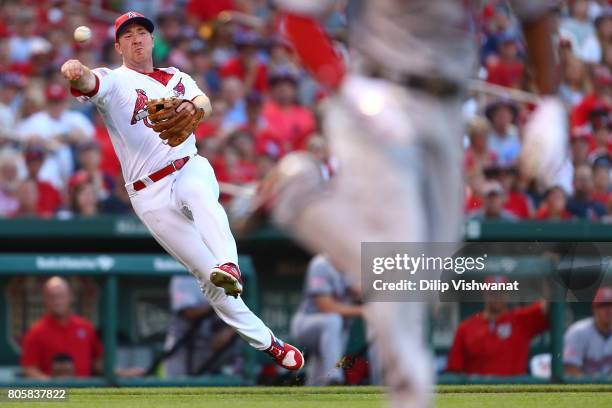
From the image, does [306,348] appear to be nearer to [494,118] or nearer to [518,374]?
[518,374]

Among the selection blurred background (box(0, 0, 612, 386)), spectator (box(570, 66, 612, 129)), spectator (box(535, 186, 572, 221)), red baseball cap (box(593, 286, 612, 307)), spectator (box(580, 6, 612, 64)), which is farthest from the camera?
spectator (box(580, 6, 612, 64))

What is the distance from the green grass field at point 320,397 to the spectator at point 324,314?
2.78 ft

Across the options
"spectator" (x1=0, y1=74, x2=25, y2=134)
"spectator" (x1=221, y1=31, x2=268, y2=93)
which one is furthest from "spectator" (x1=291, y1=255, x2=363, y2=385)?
"spectator" (x1=221, y1=31, x2=268, y2=93)

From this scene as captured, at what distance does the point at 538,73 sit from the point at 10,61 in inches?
411

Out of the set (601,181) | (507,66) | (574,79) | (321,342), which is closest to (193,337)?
(321,342)

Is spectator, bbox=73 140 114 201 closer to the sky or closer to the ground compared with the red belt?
closer to the sky

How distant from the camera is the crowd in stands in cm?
1126

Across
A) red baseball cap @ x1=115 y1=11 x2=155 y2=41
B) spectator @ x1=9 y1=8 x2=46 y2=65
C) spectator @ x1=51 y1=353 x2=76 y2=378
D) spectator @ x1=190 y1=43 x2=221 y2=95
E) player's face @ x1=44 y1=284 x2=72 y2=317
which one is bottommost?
spectator @ x1=51 y1=353 x2=76 y2=378

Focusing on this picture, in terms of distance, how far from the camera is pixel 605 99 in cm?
1398

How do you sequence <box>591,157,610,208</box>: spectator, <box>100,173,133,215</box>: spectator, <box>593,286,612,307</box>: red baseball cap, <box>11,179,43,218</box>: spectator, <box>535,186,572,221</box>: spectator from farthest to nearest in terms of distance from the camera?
<box>591,157,610,208</box>: spectator, <box>535,186,572,221</box>: spectator, <box>100,173,133,215</box>: spectator, <box>11,179,43,218</box>: spectator, <box>593,286,612,307</box>: red baseball cap

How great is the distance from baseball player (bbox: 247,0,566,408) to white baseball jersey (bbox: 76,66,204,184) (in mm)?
3555

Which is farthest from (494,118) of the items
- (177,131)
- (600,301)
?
(177,131)

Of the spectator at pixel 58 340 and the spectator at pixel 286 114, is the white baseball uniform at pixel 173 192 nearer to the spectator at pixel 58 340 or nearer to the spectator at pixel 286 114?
the spectator at pixel 58 340

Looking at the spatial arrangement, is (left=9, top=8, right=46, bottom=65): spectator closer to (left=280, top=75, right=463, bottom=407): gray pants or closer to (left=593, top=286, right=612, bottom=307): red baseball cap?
(left=593, top=286, right=612, bottom=307): red baseball cap
